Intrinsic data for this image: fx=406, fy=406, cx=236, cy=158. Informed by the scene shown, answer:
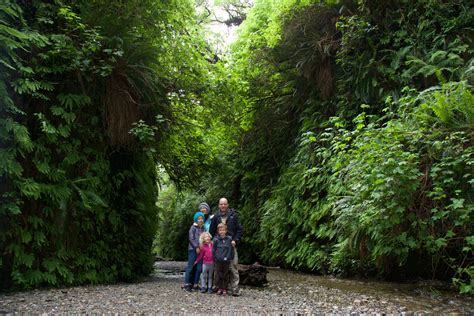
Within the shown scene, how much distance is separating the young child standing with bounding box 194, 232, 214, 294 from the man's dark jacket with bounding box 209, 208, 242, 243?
17 cm

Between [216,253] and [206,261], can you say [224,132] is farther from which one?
[216,253]

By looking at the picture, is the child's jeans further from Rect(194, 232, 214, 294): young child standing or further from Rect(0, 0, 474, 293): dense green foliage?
Rect(0, 0, 474, 293): dense green foliage

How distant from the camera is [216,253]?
Answer: 745cm

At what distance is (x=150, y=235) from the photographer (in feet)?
34.2

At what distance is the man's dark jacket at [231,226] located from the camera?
768 cm

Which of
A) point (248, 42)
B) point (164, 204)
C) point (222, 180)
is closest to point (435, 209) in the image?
point (248, 42)

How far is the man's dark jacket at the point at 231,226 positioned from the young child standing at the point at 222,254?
0.20m

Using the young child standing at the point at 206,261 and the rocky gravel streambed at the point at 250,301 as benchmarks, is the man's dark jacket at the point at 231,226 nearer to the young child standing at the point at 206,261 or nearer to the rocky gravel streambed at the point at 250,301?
the young child standing at the point at 206,261

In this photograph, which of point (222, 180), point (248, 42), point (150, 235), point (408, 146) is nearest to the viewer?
point (408, 146)

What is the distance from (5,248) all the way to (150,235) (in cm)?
391

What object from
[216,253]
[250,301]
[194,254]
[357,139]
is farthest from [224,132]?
[250,301]

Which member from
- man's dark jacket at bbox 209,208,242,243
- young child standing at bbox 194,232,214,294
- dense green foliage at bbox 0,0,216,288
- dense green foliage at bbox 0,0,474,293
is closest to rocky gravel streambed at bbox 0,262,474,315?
young child standing at bbox 194,232,214,294

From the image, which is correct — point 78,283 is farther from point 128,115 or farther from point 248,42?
point 248,42

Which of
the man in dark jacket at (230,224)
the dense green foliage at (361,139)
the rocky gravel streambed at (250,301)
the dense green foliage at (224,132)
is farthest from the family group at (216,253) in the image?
the dense green foliage at (361,139)
